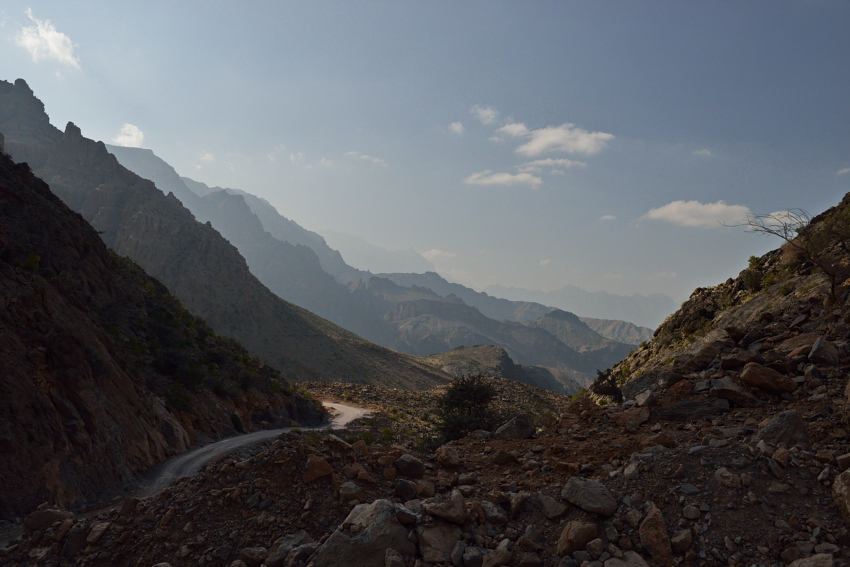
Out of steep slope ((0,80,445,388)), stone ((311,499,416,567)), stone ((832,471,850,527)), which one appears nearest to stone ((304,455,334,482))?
stone ((311,499,416,567))

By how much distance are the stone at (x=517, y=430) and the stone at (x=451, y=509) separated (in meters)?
5.01

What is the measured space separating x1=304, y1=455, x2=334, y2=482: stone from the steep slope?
241 ft

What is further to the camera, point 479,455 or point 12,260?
point 12,260

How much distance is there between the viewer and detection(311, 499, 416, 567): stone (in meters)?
→ 5.82

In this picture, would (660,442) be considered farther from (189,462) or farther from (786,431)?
(189,462)

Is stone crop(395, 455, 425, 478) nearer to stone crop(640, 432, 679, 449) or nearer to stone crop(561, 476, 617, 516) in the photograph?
stone crop(561, 476, 617, 516)

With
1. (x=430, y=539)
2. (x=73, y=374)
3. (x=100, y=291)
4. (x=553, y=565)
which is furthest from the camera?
(x=100, y=291)

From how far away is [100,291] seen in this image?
30141 millimetres

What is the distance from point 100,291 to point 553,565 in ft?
114

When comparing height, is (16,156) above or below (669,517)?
above

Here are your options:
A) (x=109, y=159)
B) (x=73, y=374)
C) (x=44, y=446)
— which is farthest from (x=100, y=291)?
(x=109, y=159)

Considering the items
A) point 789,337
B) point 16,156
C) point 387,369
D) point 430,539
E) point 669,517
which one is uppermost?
point 16,156

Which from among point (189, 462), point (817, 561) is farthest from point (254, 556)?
point (189, 462)

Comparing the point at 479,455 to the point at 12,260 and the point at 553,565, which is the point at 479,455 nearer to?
the point at 553,565
